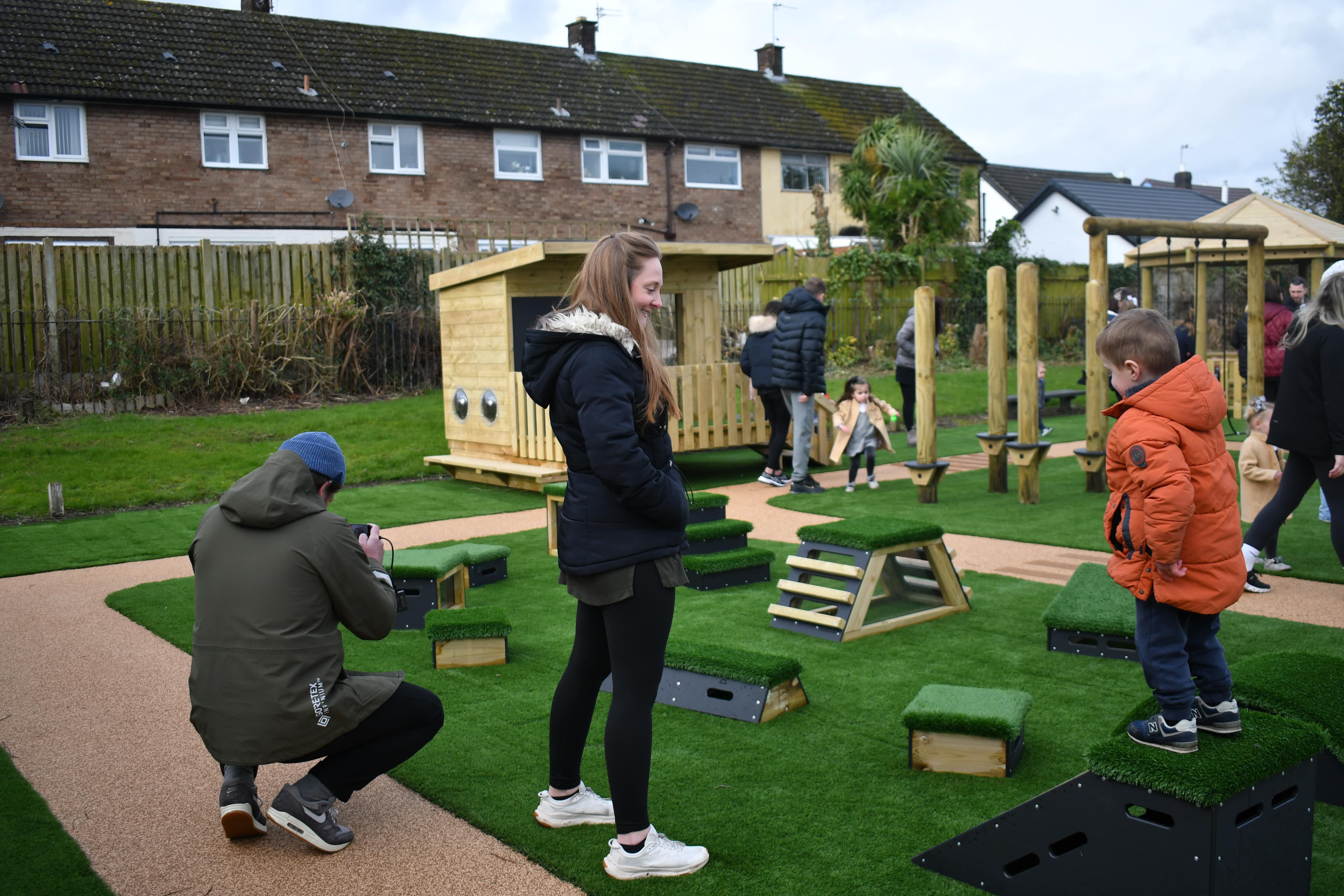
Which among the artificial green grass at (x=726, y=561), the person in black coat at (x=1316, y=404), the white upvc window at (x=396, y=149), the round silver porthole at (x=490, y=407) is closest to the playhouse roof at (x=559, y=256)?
the round silver porthole at (x=490, y=407)

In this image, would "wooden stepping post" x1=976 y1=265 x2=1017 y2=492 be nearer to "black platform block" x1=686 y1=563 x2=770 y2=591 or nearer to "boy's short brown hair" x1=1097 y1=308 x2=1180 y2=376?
"black platform block" x1=686 y1=563 x2=770 y2=591

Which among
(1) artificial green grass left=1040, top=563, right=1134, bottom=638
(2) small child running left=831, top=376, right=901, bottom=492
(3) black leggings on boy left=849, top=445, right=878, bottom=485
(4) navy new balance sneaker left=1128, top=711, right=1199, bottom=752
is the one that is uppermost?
(2) small child running left=831, top=376, right=901, bottom=492

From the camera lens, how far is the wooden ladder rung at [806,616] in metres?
6.09

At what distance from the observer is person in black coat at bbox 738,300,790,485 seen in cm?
1178

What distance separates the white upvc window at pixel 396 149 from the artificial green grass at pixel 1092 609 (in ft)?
73.4

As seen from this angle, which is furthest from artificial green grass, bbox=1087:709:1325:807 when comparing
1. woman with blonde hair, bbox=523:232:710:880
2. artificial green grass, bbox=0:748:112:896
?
artificial green grass, bbox=0:748:112:896

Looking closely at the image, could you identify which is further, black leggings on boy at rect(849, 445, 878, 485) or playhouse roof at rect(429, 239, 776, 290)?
black leggings on boy at rect(849, 445, 878, 485)

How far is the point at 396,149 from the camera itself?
25422 mm

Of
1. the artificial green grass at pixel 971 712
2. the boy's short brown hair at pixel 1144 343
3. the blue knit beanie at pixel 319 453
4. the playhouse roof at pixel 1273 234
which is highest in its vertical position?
the playhouse roof at pixel 1273 234

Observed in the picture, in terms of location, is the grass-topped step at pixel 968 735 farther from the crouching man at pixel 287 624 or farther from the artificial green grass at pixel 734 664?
the crouching man at pixel 287 624

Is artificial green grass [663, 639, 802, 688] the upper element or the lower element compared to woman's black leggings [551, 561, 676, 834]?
lower

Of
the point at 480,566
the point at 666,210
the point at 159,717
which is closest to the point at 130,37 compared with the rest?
the point at 666,210

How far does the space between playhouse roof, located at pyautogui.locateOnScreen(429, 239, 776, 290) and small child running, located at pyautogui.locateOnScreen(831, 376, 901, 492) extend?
242cm

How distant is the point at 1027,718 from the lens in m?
4.71
